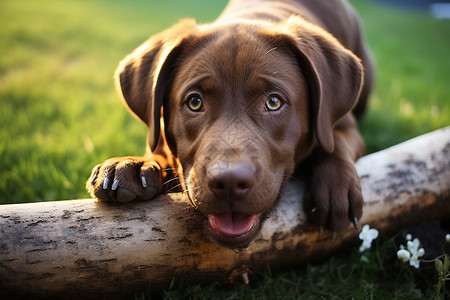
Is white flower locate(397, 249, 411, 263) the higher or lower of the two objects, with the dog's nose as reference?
lower

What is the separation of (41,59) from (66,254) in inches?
245

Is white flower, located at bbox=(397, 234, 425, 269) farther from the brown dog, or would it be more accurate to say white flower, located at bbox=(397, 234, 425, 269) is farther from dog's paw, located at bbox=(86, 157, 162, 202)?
dog's paw, located at bbox=(86, 157, 162, 202)

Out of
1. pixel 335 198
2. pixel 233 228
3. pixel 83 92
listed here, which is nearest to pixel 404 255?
pixel 335 198

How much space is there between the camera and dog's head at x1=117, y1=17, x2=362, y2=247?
2098mm

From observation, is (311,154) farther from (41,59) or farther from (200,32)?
(41,59)

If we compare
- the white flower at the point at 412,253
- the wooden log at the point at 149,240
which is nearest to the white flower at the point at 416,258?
the white flower at the point at 412,253

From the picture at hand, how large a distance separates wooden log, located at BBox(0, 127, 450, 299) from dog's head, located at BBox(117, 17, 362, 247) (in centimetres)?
16

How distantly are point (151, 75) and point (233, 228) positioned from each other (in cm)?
119

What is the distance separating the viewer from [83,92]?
231 inches

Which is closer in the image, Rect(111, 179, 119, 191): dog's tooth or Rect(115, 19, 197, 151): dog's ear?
Rect(111, 179, 119, 191): dog's tooth

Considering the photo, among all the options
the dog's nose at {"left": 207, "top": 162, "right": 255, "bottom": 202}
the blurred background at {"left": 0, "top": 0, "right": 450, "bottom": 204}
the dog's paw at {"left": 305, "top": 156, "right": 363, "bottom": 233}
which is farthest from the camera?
the blurred background at {"left": 0, "top": 0, "right": 450, "bottom": 204}

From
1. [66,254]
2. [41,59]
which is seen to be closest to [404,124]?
[66,254]

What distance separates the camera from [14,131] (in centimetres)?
455

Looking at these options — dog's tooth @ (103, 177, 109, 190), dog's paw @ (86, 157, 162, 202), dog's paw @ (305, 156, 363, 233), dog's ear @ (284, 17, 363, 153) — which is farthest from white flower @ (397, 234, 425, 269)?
dog's tooth @ (103, 177, 109, 190)
